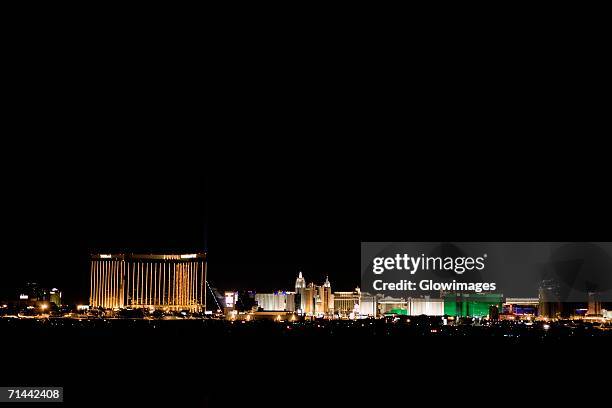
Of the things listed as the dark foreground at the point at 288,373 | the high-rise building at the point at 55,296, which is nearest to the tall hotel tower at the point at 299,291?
the high-rise building at the point at 55,296

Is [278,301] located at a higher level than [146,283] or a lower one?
lower

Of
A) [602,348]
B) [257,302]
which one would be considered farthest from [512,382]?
[257,302]

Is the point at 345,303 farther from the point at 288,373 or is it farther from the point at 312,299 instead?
the point at 288,373

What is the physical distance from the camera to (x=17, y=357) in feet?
102

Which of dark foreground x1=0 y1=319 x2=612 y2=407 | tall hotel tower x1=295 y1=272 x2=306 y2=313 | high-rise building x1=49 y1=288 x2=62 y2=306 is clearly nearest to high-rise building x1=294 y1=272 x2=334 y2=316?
tall hotel tower x1=295 y1=272 x2=306 y2=313

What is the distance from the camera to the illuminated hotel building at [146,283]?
4013 inches

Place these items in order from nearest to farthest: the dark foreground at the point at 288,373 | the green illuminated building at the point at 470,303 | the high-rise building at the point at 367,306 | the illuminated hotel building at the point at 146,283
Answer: the dark foreground at the point at 288,373, the green illuminated building at the point at 470,303, the illuminated hotel building at the point at 146,283, the high-rise building at the point at 367,306

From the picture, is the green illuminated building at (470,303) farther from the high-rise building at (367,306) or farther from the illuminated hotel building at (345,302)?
the illuminated hotel building at (345,302)

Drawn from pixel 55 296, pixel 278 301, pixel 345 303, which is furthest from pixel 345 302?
pixel 55 296

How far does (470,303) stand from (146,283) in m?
44.7

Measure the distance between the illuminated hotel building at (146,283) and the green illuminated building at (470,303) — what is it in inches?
1257

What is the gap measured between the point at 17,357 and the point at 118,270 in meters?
75.0

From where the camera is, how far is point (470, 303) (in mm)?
96250

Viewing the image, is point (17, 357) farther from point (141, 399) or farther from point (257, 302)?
point (257, 302)
